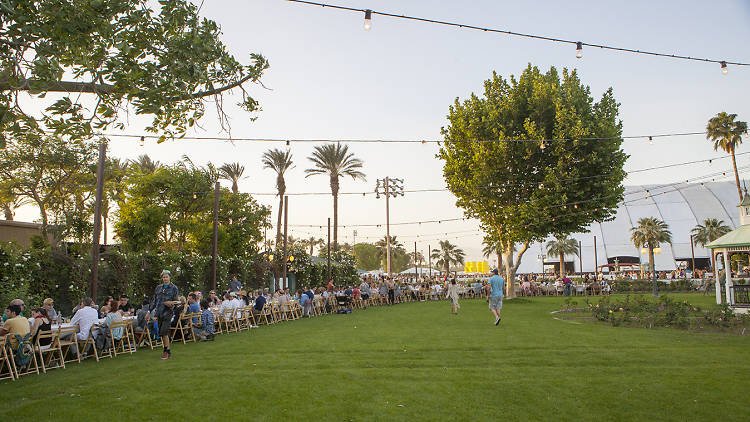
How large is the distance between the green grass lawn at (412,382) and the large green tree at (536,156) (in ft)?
40.2

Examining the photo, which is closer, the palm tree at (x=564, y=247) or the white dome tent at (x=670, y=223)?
the palm tree at (x=564, y=247)

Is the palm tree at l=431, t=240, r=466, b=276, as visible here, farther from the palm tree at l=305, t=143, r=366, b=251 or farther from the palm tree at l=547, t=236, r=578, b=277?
the palm tree at l=305, t=143, r=366, b=251

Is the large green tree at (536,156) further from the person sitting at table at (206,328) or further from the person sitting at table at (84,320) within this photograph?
the person sitting at table at (84,320)

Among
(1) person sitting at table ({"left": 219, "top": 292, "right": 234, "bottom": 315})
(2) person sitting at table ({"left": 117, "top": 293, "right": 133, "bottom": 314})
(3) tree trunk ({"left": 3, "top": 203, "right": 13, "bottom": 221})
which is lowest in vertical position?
(1) person sitting at table ({"left": 219, "top": 292, "right": 234, "bottom": 315})

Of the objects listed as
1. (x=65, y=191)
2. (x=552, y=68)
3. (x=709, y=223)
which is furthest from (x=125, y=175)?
(x=709, y=223)

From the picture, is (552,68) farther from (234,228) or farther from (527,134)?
(234,228)

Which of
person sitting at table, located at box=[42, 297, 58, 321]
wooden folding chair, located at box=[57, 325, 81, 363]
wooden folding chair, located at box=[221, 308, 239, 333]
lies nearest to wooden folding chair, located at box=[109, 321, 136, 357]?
wooden folding chair, located at box=[57, 325, 81, 363]

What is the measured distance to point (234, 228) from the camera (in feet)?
106

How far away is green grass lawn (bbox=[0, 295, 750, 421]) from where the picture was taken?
211 inches

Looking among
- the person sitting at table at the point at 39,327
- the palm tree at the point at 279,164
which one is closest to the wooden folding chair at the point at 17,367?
the person sitting at table at the point at 39,327

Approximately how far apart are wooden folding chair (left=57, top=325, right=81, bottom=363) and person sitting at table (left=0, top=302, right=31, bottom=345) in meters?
0.65

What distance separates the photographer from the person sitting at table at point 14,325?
793 cm

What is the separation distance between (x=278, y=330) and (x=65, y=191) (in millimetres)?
17615

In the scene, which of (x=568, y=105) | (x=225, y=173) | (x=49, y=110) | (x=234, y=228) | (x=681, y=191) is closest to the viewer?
(x=49, y=110)
